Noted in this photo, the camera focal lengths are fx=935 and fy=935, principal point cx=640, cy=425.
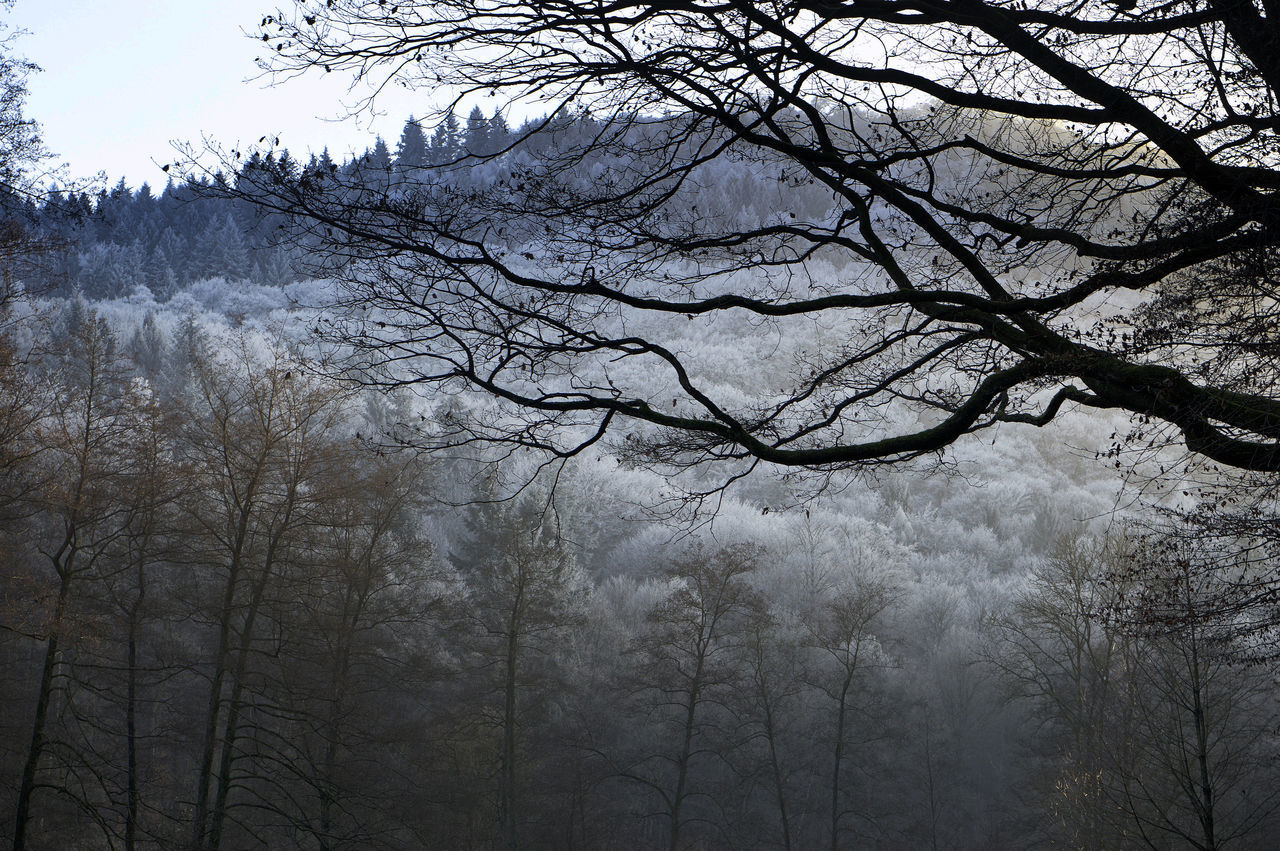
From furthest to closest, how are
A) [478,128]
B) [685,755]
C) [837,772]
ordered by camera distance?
[837,772]
[685,755]
[478,128]

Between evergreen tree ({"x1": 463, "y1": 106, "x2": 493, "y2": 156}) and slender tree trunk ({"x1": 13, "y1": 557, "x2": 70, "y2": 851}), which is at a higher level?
evergreen tree ({"x1": 463, "y1": 106, "x2": 493, "y2": 156})

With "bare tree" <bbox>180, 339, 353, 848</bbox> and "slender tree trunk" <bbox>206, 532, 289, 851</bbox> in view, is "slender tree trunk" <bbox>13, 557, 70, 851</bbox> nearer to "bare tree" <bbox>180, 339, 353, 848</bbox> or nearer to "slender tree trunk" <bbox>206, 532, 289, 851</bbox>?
"slender tree trunk" <bbox>206, 532, 289, 851</bbox>

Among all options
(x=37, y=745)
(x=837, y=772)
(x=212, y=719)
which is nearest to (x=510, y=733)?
(x=837, y=772)

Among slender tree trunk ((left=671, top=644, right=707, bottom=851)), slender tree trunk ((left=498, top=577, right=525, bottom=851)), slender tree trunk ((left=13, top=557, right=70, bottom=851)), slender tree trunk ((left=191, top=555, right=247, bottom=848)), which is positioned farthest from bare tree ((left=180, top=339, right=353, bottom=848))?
slender tree trunk ((left=671, top=644, right=707, bottom=851))

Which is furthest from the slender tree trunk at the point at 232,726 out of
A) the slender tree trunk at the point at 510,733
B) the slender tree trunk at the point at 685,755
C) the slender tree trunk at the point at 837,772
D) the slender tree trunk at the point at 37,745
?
the slender tree trunk at the point at 837,772

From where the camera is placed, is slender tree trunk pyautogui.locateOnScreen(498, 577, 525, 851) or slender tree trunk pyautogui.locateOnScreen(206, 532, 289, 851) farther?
slender tree trunk pyautogui.locateOnScreen(498, 577, 525, 851)

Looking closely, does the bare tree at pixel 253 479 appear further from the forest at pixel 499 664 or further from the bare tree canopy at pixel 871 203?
the bare tree canopy at pixel 871 203

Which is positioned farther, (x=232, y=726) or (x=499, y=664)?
(x=499, y=664)

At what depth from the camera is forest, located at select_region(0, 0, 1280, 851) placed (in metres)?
4.42

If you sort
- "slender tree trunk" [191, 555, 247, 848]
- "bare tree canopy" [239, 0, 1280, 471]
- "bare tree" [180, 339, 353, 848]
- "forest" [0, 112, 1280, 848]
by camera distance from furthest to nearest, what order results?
"bare tree" [180, 339, 353, 848] → "slender tree trunk" [191, 555, 247, 848] → "forest" [0, 112, 1280, 848] → "bare tree canopy" [239, 0, 1280, 471]

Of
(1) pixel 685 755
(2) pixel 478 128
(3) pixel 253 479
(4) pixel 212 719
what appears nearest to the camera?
→ (2) pixel 478 128

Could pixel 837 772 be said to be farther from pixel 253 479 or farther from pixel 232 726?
pixel 253 479

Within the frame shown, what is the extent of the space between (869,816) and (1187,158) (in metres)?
20.6

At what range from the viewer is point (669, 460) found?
17.5ft
